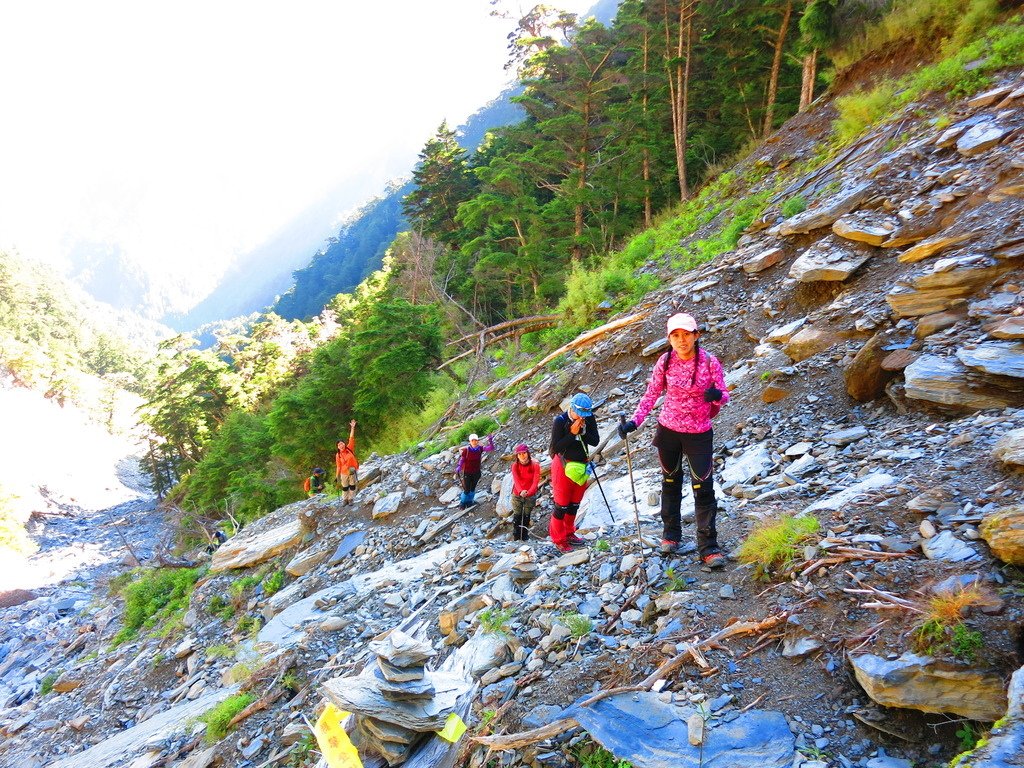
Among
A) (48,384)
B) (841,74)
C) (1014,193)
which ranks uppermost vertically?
(48,384)

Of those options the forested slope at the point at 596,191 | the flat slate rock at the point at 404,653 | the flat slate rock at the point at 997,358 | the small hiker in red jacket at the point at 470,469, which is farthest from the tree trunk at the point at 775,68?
the flat slate rock at the point at 404,653

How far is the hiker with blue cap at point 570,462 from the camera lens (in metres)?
5.89

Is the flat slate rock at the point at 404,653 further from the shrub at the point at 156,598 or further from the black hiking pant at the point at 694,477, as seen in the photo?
the shrub at the point at 156,598

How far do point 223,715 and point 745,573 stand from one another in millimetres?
6349

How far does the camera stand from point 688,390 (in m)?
4.45

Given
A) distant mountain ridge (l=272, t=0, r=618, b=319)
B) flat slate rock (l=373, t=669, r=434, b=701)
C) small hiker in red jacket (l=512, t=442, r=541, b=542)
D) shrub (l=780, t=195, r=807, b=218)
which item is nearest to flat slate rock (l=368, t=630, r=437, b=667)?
flat slate rock (l=373, t=669, r=434, b=701)

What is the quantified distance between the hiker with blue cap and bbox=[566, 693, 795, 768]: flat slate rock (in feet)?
10.1

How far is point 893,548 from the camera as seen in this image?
336 centimetres

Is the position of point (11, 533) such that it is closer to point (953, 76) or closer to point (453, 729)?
point (453, 729)

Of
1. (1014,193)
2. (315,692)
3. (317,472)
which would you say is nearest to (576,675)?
(315,692)

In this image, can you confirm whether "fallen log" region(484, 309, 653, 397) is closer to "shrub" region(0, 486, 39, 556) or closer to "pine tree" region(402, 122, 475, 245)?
"pine tree" region(402, 122, 475, 245)

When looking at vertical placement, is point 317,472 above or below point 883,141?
below

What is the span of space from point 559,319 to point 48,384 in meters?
67.5

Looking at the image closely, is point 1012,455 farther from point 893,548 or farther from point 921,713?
point 921,713
